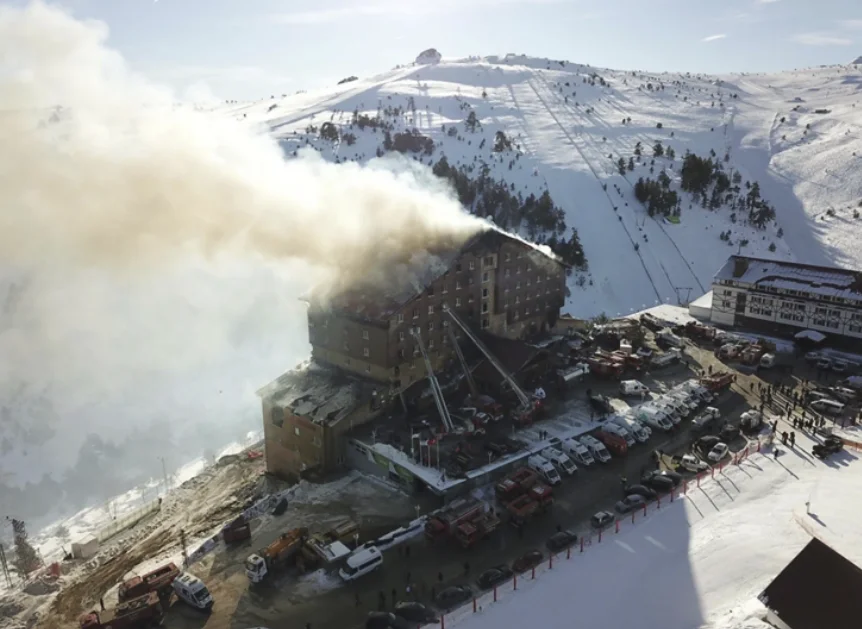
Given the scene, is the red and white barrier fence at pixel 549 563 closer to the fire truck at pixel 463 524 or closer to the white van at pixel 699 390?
the fire truck at pixel 463 524

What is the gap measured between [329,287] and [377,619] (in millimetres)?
21831

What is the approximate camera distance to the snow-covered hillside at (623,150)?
81812 mm

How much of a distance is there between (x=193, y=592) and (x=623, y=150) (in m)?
111

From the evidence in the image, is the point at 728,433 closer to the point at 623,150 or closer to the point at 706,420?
the point at 706,420

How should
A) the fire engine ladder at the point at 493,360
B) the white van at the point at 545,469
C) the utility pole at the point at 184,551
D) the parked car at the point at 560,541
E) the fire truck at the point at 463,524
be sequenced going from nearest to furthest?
1. the parked car at the point at 560,541
2. the fire truck at the point at 463,524
3. the utility pole at the point at 184,551
4. the white van at the point at 545,469
5. the fire engine ladder at the point at 493,360

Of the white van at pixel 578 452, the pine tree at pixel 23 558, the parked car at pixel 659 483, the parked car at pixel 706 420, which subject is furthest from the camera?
the pine tree at pixel 23 558

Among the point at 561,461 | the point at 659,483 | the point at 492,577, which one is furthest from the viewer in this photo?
the point at 561,461

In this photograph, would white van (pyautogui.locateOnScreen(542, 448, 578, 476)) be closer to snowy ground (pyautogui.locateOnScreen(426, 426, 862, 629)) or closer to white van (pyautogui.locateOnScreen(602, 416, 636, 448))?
white van (pyautogui.locateOnScreen(602, 416, 636, 448))

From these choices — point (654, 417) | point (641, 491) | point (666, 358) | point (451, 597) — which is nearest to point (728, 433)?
point (654, 417)

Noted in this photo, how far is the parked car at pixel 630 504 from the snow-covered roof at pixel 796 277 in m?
26.7

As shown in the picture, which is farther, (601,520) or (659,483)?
(659,483)

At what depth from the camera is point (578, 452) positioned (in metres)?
30.9

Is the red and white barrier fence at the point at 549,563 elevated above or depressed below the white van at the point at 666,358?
below

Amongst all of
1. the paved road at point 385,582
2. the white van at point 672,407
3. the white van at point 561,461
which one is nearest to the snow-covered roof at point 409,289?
the white van at point 561,461
